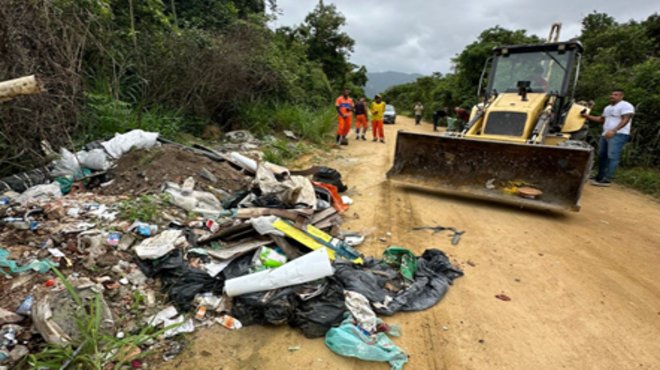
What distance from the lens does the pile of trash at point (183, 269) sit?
78.4 inches

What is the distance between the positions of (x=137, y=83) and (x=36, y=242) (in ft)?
16.7

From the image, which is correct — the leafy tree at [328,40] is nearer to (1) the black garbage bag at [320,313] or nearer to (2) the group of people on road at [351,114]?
(2) the group of people on road at [351,114]

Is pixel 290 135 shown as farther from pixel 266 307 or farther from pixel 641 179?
pixel 641 179

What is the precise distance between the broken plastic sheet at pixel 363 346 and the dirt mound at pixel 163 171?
2618mm

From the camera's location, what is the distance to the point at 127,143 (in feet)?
14.3

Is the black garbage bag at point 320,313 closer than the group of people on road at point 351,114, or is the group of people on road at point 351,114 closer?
the black garbage bag at point 320,313

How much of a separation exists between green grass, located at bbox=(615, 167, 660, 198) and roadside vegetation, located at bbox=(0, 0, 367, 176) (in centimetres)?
698

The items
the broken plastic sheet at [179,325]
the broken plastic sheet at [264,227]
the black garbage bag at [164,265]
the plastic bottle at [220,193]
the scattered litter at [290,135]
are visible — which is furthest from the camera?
the scattered litter at [290,135]

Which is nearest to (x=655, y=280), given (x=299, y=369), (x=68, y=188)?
(x=299, y=369)

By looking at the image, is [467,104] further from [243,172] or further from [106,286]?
[106,286]

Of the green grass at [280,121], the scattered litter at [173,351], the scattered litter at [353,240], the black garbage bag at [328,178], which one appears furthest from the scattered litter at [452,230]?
the green grass at [280,121]

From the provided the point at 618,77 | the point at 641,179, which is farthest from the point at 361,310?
the point at 618,77

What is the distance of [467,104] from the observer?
1538 cm

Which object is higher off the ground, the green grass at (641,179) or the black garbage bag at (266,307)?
the green grass at (641,179)
